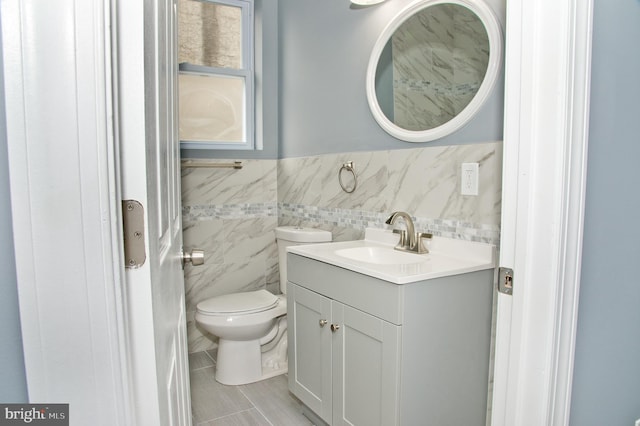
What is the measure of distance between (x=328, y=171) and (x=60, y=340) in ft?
7.24

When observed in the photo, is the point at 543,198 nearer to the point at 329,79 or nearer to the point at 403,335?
the point at 403,335

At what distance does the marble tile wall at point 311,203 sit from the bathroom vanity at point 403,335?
184 mm

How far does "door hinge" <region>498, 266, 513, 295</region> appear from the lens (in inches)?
42.6

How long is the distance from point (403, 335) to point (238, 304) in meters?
1.34

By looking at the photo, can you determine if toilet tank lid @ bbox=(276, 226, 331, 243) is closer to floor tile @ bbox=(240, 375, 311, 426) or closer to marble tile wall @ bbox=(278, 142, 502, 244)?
marble tile wall @ bbox=(278, 142, 502, 244)

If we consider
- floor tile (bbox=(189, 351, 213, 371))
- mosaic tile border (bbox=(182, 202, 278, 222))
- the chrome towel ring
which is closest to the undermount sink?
the chrome towel ring

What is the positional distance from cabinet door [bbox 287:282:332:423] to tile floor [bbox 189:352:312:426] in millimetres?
179

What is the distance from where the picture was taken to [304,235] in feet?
8.53

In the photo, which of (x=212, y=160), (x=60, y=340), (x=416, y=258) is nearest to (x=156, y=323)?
(x=60, y=340)

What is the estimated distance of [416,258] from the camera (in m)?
1.85

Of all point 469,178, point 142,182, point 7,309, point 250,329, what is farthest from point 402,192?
point 7,309

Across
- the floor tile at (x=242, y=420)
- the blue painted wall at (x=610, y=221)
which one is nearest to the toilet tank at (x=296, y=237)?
the floor tile at (x=242, y=420)

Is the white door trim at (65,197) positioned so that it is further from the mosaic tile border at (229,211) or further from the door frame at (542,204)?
→ the mosaic tile border at (229,211)

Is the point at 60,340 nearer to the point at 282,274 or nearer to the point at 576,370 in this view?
the point at 576,370
